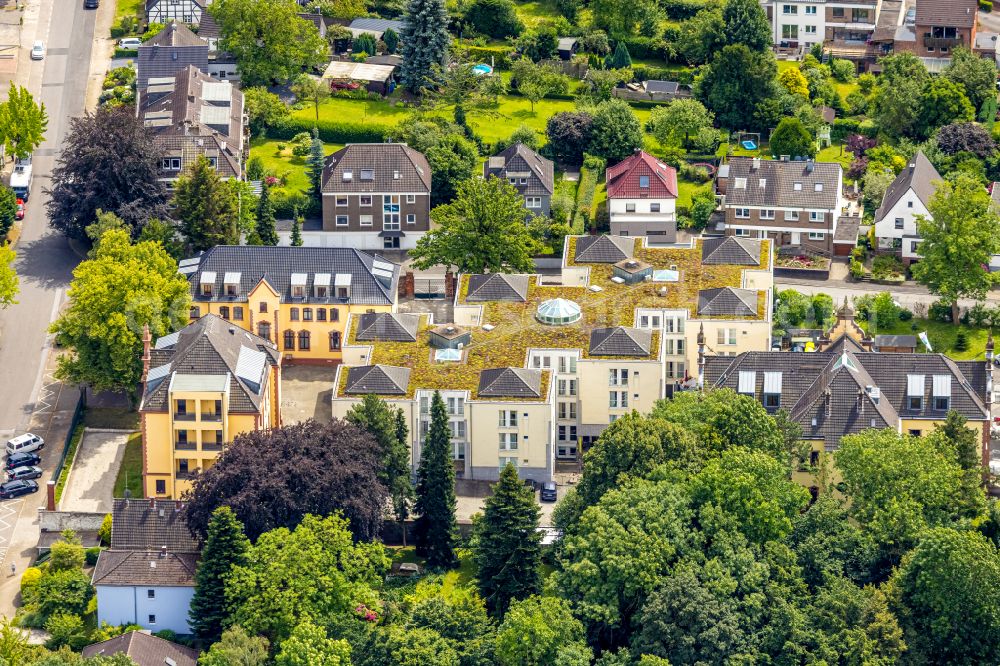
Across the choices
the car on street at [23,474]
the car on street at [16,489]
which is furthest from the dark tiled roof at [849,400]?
the car on street at [16,489]

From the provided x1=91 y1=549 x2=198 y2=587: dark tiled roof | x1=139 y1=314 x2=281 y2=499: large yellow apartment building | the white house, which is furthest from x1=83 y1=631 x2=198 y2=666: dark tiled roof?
x1=139 y1=314 x2=281 y2=499: large yellow apartment building

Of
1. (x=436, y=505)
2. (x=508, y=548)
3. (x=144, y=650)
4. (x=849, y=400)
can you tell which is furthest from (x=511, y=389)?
(x=144, y=650)

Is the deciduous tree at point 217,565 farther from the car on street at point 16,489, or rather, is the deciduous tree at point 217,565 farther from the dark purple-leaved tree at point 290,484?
the car on street at point 16,489

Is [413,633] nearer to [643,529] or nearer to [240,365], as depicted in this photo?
[643,529]

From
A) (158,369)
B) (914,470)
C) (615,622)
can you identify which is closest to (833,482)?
(914,470)

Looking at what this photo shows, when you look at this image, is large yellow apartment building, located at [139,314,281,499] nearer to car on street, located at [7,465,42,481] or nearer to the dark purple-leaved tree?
the dark purple-leaved tree

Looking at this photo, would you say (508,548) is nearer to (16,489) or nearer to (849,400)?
(849,400)
